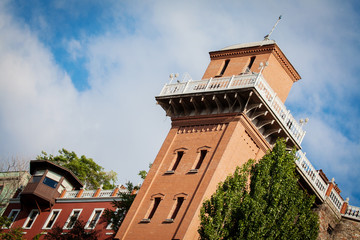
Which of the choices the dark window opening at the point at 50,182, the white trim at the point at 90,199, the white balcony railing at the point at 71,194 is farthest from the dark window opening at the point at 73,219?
the dark window opening at the point at 50,182

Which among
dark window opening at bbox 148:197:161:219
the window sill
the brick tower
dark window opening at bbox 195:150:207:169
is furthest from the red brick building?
dark window opening at bbox 195:150:207:169

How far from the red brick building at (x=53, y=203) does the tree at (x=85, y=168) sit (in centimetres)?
1117

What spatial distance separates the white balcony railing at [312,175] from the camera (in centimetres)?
2934

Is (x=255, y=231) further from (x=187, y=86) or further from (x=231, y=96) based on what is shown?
(x=187, y=86)

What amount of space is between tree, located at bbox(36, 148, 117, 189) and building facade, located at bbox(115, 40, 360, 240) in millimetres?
30495

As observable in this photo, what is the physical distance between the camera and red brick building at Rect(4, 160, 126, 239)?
3991cm

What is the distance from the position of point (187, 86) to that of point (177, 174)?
5198mm

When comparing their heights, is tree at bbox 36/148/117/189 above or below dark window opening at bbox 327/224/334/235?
above

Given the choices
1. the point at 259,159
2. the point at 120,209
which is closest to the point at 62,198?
the point at 120,209

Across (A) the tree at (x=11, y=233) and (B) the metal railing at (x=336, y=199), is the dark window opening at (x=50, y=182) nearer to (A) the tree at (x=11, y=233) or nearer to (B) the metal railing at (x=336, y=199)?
(A) the tree at (x=11, y=233)

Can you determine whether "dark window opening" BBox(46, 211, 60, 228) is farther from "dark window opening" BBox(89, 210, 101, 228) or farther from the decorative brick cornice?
→ the decorative brick cornice

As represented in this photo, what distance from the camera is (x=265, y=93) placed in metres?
27.0

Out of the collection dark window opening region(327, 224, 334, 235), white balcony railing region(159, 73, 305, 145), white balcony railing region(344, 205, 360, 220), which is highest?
white balcony railing region(159, 73, 305, 145)

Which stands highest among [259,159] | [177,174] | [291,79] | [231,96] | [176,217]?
[291,79]
